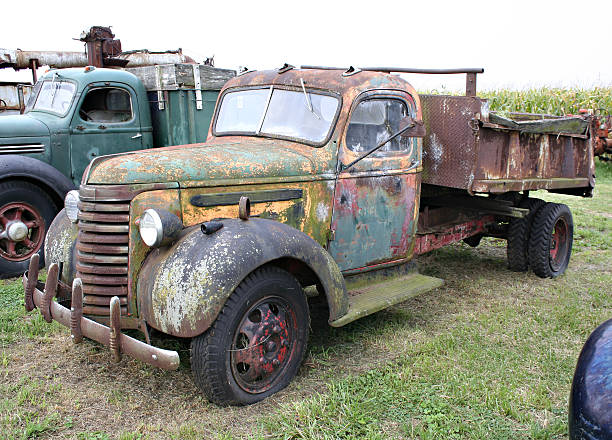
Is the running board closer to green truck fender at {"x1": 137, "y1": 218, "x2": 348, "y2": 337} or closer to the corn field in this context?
green truck fender at {"x1": 137, "y1": 218, "x2": 348, "y2": 337}

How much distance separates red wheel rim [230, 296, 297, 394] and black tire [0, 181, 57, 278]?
343 centimetres

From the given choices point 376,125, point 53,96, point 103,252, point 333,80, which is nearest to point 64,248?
point 103,252

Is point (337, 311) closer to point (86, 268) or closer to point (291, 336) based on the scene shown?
point (291, 336)

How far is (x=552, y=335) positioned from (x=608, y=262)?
2.77 m

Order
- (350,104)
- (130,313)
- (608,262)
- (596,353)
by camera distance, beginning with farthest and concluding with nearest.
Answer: (608,262)
(350,104)
(130,313)
(596,353)

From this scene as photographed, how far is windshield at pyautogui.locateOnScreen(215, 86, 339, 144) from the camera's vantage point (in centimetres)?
426

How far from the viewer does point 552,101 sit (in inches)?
617

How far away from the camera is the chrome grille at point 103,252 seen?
3352 mm

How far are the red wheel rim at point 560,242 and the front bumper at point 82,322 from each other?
493cm

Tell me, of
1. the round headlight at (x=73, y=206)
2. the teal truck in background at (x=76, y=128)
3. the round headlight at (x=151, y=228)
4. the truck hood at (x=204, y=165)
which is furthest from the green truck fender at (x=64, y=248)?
the teal truck in background at (x=76, y=128)

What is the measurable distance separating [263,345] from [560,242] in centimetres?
443

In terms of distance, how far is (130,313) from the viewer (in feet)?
11.1

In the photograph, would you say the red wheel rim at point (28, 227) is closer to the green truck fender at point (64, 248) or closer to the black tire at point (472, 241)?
the green truck fender at point (64, 248)

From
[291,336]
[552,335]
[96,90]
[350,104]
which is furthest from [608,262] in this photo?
[96,90]
